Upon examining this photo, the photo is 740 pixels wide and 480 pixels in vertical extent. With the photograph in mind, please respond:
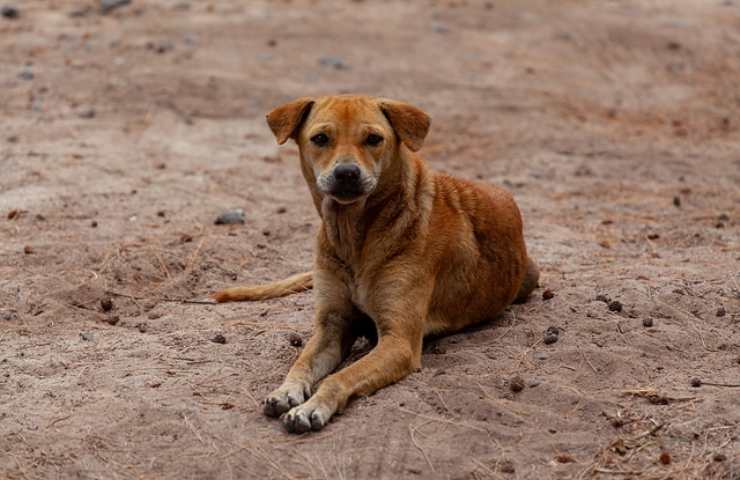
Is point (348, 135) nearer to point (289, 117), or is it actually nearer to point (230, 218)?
point (289, 117)

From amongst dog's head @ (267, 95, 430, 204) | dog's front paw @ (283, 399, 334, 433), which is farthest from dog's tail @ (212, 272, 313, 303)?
dog's front paw @ (283, 399, 334, 433)

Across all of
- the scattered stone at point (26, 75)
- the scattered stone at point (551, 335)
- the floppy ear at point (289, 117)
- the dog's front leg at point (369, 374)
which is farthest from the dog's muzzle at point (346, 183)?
the scattered stone at point (26, 75)

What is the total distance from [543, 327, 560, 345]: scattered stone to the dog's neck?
0.98m

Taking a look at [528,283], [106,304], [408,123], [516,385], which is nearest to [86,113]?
[106,304]

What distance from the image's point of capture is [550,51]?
1492 centimetres

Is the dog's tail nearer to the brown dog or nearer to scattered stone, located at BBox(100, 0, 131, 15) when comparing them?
the brown dog

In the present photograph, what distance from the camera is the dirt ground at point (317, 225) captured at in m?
4.95

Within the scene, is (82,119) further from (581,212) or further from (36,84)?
(581,212)

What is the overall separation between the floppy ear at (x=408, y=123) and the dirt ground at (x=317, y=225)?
3.86ft

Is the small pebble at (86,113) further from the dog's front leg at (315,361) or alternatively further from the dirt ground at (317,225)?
the dog's front leg at (315,361)

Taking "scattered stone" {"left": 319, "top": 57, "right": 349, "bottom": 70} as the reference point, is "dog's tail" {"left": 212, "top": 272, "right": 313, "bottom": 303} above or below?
above

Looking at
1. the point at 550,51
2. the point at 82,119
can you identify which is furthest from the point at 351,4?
the point at 82,119

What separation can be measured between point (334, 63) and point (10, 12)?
458cm

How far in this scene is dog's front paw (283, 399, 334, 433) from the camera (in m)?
5.04
